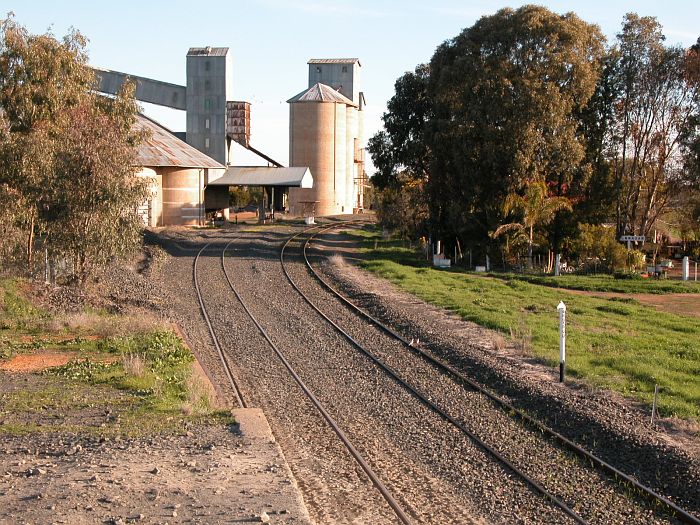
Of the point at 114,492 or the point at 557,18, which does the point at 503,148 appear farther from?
the point at 114,492

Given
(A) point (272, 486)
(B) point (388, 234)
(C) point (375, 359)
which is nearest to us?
(A) point (272, 486)

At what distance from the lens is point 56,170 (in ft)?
73.4

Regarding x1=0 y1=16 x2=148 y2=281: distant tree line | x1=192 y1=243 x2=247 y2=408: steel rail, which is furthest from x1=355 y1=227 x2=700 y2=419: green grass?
x1=0 y1=16 x2=148 y2=281: distant tree line

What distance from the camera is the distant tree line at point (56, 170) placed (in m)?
22.4

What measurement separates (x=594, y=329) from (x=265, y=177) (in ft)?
151

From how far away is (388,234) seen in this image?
2231 inches

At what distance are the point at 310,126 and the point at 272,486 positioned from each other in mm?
75811

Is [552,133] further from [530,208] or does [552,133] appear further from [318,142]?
[318,142]

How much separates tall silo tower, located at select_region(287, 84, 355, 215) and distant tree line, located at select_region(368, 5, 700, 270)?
35.2 m

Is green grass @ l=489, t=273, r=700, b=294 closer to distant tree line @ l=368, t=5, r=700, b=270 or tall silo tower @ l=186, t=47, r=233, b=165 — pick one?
distant tree line @ l=368, t=5, r=700, b=270

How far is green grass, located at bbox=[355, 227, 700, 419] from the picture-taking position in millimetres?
14484

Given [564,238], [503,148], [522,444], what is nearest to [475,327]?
[522,444]

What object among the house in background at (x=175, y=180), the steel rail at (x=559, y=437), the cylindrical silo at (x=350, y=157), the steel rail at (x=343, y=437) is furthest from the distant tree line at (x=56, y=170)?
the cylindrical silo at (x=350, y=157)

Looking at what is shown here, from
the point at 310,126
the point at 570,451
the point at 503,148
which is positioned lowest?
the point at 570,451
